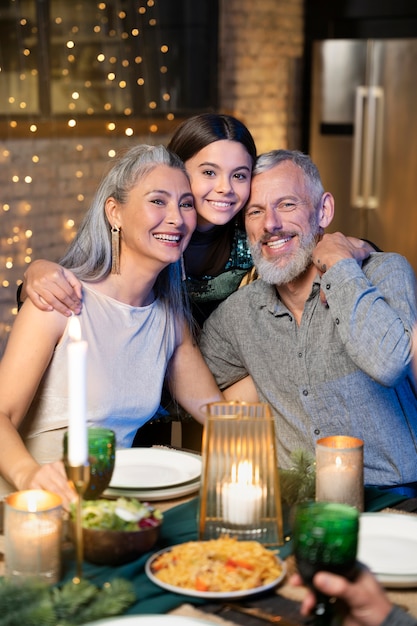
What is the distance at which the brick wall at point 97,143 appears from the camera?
190 inches

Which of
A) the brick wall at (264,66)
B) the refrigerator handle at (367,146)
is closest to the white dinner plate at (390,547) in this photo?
the refrigerator handle at (367,146)

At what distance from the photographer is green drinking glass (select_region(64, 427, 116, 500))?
1.51m

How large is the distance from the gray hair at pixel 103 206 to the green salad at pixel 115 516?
86cm

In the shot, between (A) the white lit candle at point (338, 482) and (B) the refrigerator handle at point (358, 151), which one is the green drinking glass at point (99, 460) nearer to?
(A) the white lit candle at point (338, 482)

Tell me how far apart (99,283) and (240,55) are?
4513 mm

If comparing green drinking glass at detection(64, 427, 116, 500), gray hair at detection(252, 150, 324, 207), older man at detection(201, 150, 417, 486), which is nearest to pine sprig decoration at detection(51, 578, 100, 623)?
green drinking glass at detection(64, 427, 116, 500)

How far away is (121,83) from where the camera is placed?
18.0 feet

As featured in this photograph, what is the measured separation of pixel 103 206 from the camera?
2.32 meters

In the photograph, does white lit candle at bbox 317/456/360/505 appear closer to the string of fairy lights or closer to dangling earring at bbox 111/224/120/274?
dangling earring at bbox 111/224/120/274

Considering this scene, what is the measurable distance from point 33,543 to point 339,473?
1.79 feet

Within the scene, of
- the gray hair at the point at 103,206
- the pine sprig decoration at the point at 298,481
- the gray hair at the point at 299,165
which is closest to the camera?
the pine sprig decoration at the point at 298,481

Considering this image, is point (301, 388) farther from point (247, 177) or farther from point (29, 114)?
point (29, 114)

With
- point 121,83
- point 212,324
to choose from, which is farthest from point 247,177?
point 121,83

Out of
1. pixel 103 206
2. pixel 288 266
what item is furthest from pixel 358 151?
pixel 103 206
